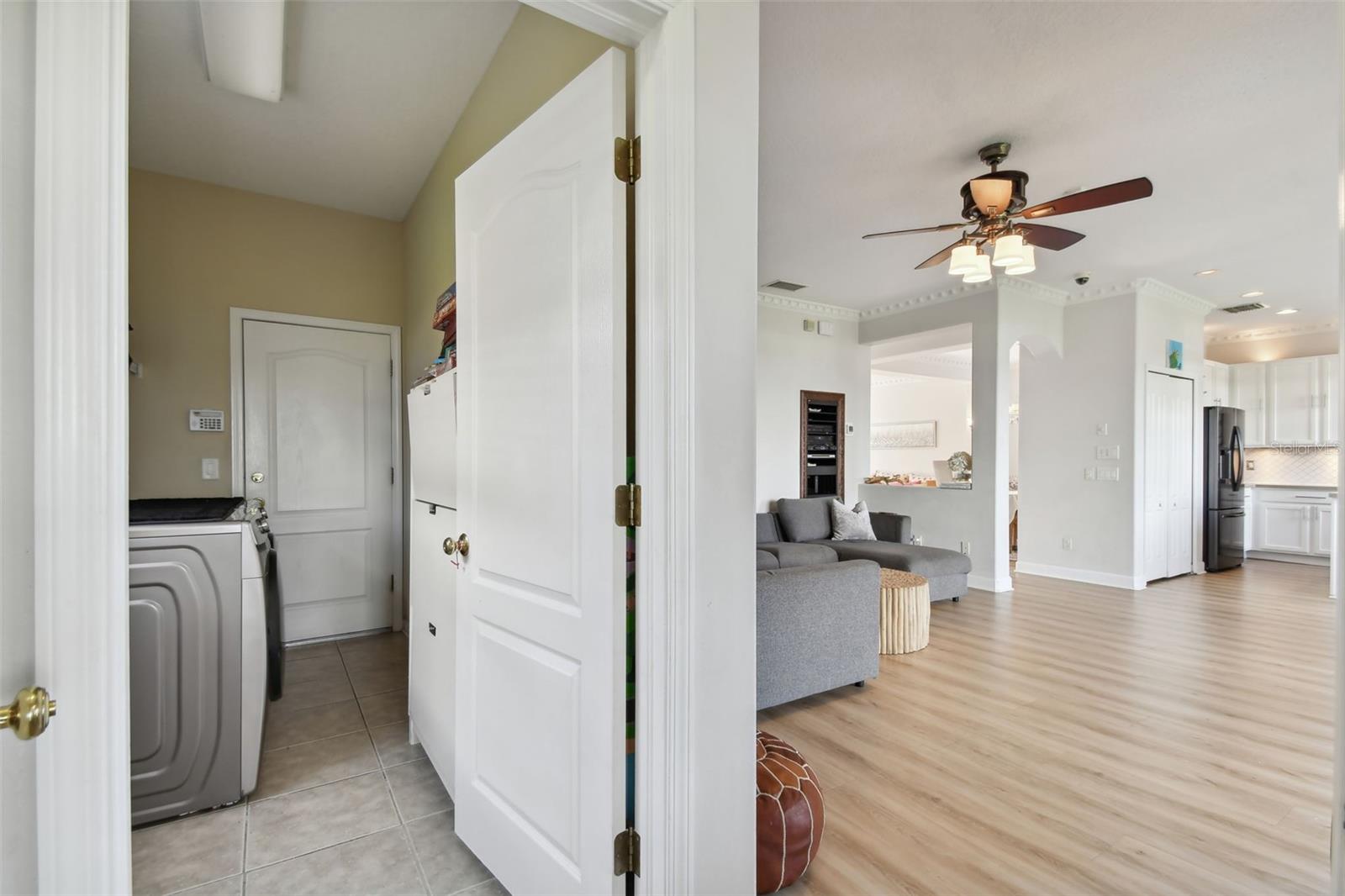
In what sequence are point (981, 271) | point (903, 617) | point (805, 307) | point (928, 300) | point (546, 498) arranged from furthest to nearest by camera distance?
point (805, 307) → point (928, 300) → point (903, 617) → point (981, 271) → point (546, 498)

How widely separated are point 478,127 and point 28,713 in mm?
2680

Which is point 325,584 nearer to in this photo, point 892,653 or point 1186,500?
point 892,653

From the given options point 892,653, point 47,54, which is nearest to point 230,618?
point 47,54

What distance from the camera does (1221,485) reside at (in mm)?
6586

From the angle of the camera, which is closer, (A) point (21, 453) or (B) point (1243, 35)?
(A) point (21, 453)

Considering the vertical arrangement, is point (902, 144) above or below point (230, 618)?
above

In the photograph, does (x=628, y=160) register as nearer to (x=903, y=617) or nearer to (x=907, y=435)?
(x=903, y=617)

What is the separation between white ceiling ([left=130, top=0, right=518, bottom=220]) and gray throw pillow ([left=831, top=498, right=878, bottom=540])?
4401 millimetres

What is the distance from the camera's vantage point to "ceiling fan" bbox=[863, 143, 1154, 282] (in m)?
2.86

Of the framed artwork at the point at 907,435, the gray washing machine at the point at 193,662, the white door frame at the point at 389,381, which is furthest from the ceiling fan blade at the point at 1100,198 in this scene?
the framed artwork at the point at 907,435

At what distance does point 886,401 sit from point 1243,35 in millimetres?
9948

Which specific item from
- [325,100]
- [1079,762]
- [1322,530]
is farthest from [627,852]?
[1322,530]

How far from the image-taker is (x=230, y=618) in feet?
6.82

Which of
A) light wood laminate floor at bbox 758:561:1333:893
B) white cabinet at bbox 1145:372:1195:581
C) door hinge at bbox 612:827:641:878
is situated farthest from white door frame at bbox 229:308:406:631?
white cabinet at bbox 1145:372:1195:581
